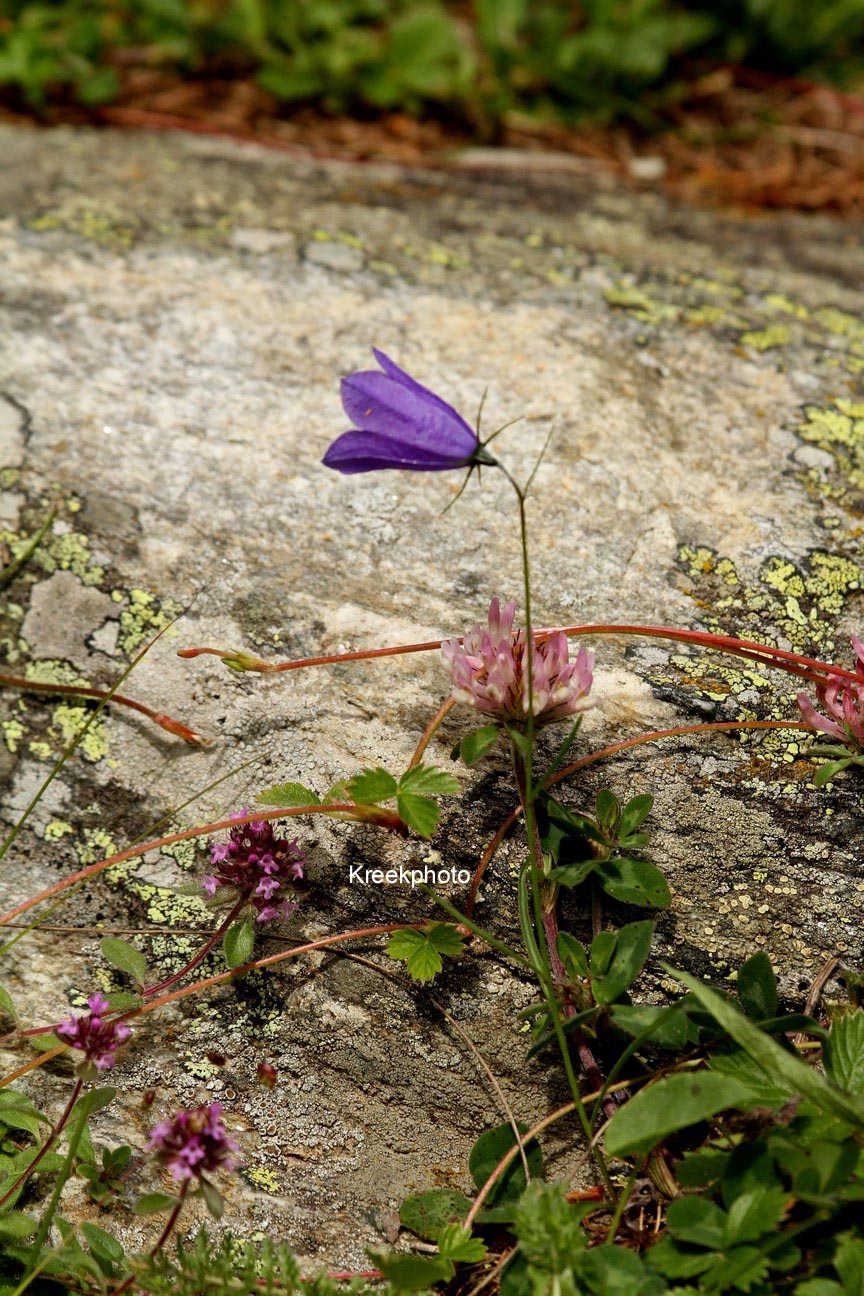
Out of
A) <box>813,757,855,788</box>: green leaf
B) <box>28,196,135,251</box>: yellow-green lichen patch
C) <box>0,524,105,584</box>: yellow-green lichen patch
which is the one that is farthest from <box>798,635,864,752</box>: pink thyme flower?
<box>28,196,135,251</box>: yellow-green lichen patch

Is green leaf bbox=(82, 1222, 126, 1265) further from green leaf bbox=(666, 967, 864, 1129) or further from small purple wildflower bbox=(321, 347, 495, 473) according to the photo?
small purple wildflower bbox=(321, 347, 495, 473)

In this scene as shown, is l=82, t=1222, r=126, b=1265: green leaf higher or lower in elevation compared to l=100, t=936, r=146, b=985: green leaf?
lower

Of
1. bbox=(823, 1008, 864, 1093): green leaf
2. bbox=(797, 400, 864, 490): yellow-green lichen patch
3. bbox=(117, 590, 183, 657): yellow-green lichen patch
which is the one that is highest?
bbox=(797, 400, 864, 490): yellow-green lichen patch

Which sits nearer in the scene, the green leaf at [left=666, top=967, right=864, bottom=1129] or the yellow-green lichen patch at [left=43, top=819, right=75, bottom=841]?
the green leaf at [left=666, top=967, right=864, bottom=1129]

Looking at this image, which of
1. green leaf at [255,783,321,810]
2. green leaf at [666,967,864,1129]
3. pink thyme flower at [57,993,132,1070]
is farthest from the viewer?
green leaf at [255,783,321,810]

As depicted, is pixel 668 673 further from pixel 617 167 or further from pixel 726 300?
pixel 617 167

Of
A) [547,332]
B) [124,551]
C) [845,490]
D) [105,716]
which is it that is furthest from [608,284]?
[105,716]
